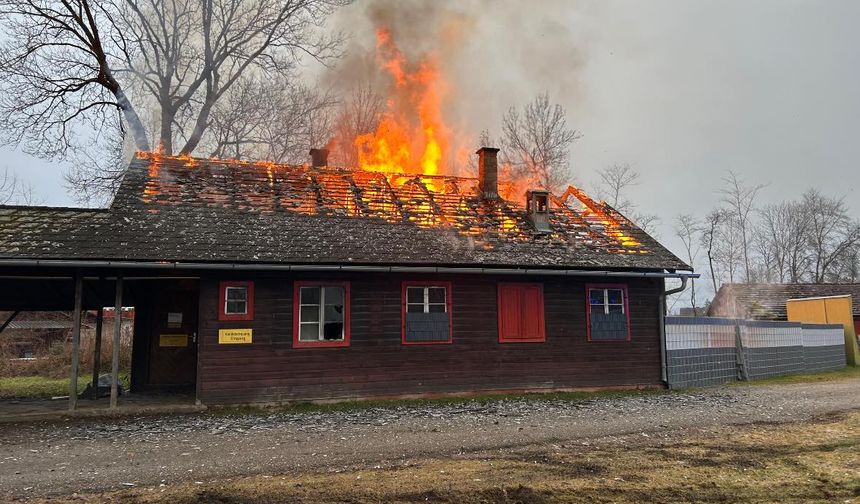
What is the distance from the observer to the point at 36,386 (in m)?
16.0

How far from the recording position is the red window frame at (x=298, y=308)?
12.5 m

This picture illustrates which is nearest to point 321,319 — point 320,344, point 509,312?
point 320,344

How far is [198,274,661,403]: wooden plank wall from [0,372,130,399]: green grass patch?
15.9 feet

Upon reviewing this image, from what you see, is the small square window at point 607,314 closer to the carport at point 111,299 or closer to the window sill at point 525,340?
the window sill at point 525,340

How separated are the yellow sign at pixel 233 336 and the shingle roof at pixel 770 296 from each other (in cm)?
2978

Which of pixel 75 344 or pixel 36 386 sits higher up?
pixel 75 344

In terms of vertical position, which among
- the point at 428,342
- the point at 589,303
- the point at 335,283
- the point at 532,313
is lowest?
the point at 428,342

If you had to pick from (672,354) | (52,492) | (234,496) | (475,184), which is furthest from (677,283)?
(52,492)

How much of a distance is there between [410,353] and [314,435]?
165 inches

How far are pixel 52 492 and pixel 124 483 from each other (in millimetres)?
710

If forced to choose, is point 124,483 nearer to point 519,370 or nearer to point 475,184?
point 519,370

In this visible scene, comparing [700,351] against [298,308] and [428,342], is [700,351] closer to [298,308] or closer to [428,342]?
[428,342]

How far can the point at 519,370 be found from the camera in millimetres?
13867

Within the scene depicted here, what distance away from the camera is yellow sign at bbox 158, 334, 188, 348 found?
1471cm
